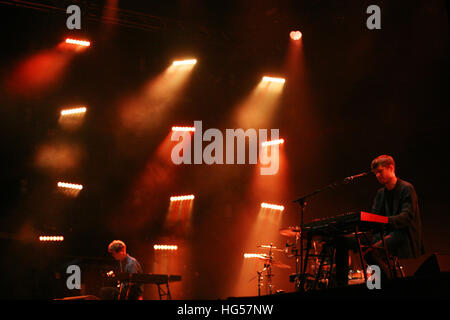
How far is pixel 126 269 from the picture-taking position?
7117 millimetres

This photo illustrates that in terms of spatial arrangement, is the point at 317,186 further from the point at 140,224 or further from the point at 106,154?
the point at 106,154

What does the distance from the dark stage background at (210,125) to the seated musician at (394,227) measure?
4126 mm

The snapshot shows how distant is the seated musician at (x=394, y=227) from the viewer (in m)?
3.86

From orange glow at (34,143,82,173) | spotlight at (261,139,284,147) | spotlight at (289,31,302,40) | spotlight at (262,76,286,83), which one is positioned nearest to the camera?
orange glow at (34,143,82,173)

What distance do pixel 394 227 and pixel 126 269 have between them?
471cm

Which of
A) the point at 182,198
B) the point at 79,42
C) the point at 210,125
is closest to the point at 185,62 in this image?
the point at 210,125

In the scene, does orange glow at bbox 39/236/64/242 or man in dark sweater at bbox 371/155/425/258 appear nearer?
man in dark sweater at bbox 371/155/425/258

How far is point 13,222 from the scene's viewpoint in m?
8.52

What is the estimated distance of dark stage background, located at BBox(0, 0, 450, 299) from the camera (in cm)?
830

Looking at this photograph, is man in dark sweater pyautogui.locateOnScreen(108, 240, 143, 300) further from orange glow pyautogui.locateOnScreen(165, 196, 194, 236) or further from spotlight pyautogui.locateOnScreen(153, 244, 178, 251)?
orange glow pyautogui.locateOnScreen(165, 196, 194, 236)

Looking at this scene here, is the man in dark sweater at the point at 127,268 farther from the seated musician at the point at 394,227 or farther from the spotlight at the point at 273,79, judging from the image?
the spotlight at the point at 273,79

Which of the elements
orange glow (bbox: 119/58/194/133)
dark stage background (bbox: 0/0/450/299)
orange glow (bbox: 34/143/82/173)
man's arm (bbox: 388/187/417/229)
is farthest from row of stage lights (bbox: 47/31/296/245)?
man's arm (bbox: 388/187/417/229)

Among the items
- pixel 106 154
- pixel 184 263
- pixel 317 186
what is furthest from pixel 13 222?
pixel 317 186

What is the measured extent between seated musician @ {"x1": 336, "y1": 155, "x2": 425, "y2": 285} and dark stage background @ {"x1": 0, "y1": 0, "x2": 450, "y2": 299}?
4.13 meters
